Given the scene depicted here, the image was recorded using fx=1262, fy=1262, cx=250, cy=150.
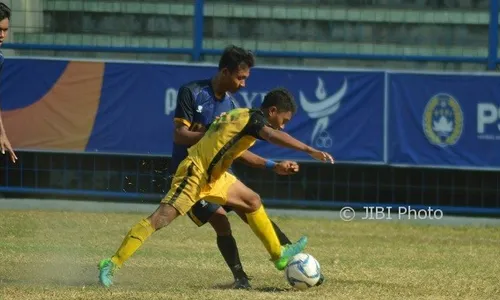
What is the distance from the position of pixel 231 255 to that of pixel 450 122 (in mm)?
7109

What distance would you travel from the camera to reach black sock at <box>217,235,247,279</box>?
10258mm

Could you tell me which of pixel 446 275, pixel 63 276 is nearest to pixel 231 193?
pixel 63 276

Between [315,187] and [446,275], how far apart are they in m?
5.76

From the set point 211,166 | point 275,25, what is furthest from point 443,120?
point 211,166

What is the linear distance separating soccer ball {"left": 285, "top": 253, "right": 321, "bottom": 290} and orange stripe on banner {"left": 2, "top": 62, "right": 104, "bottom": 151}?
7.74 m

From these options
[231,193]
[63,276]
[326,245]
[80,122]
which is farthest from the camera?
[80,122]

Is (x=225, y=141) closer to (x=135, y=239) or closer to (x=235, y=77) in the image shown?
(x=235, y=77)

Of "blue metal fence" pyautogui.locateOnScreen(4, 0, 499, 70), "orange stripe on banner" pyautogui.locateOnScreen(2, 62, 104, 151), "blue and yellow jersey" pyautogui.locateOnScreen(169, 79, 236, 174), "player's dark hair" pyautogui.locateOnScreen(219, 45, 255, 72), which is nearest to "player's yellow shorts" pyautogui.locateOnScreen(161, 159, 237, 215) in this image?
"blue and yellow jersey" pyautogui.locateOnScreen(169, 79, 236, 174)

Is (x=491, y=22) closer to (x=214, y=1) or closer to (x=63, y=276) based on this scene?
(x=214, y=1)

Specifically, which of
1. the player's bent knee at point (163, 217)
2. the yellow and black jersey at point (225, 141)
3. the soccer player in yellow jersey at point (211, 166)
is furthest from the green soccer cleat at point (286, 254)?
the player's bent knee at point (163, 217)

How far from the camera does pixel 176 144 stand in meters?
10.3

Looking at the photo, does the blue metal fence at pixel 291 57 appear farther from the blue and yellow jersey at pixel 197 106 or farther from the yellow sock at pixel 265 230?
the yellow sock at pixel 265 230

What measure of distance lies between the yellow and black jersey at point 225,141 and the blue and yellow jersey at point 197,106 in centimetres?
50

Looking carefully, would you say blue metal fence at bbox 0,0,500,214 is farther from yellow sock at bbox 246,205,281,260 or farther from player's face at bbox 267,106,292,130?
player's face at bbox 267,106,292,130
